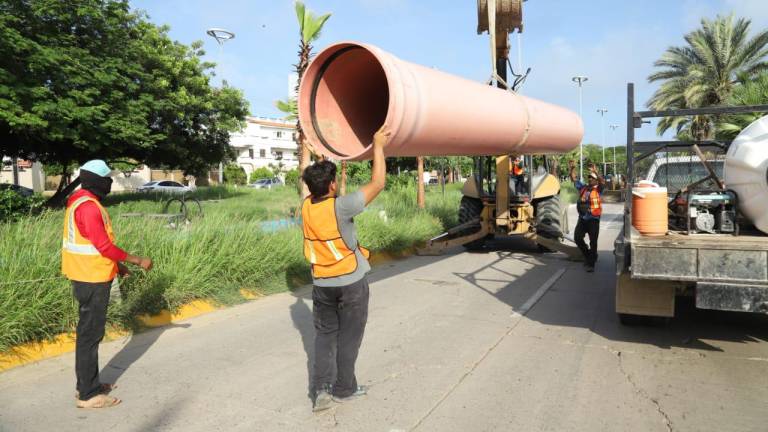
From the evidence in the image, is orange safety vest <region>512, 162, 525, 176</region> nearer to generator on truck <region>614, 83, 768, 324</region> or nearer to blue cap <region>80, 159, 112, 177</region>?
generator on truck <region>614, 83, 768, 324</region>

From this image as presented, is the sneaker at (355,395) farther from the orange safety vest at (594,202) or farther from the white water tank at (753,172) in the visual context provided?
the orange safety vest at (594,202)

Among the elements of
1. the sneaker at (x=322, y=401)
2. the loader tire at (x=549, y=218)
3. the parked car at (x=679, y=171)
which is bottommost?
the sneaker at (x=322, y=401)

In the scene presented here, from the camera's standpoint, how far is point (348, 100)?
4.80m

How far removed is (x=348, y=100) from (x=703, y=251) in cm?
311

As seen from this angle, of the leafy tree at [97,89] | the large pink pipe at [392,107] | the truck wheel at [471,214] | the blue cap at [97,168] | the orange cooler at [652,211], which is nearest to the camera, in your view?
the blue cap at [97,168]

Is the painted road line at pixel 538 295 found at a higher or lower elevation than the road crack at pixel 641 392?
lower

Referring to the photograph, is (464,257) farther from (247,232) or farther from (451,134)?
(451,134)

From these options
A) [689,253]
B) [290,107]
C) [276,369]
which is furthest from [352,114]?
[290,107]

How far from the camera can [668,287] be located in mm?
4879

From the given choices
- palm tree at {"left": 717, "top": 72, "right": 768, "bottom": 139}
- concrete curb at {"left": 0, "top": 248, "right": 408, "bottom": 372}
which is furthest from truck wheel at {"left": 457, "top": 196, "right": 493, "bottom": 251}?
palm tree at {"left": 717, "top": 72, "right": 768, "bottom": 139}

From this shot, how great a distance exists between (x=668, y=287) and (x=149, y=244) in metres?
5.49

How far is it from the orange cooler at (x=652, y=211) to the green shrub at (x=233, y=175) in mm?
50330

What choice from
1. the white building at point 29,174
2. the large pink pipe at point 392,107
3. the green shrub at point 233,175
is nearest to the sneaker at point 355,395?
the large pink pipe at point 392,107

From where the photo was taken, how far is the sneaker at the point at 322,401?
12.0 ft
